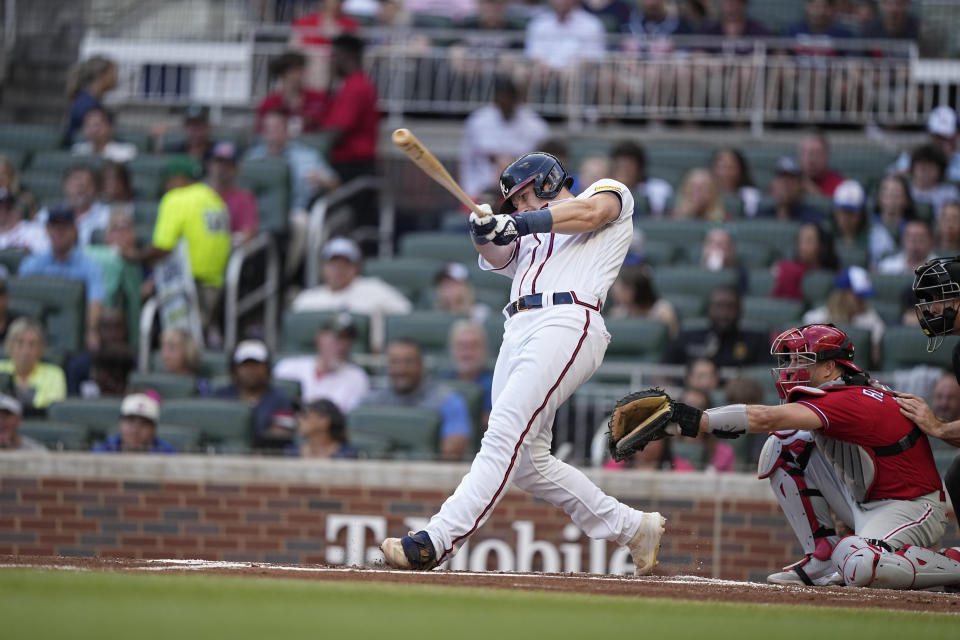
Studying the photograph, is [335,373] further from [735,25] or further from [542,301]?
[735,25]

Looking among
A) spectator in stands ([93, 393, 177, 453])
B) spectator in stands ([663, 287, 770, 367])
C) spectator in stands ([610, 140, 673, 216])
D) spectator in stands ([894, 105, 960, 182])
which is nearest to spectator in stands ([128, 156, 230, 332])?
spectator in stands ([93, 393, 177, 453])

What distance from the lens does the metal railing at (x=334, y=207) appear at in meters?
12.3

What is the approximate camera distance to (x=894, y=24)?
13477 mm

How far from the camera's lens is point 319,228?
12.2 m

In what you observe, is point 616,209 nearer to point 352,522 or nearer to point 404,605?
point 404,605

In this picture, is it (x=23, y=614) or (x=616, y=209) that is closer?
(x=23, y=614)

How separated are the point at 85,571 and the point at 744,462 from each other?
473 cm

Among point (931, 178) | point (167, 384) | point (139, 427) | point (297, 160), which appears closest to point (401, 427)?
point (139, 427)

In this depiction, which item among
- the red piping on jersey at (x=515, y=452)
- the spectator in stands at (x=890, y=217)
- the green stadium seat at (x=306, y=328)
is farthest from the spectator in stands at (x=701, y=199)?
the red piping on jersey at (x=515, y=452)

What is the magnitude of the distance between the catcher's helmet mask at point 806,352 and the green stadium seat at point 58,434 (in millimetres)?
4890

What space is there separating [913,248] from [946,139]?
6.41ft

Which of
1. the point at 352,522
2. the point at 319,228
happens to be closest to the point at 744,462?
the point at 352,522

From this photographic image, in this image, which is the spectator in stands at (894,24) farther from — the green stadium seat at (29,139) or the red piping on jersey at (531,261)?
the red piping on jersey at (531,261)

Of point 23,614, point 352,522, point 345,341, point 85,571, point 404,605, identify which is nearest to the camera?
point 23,614
